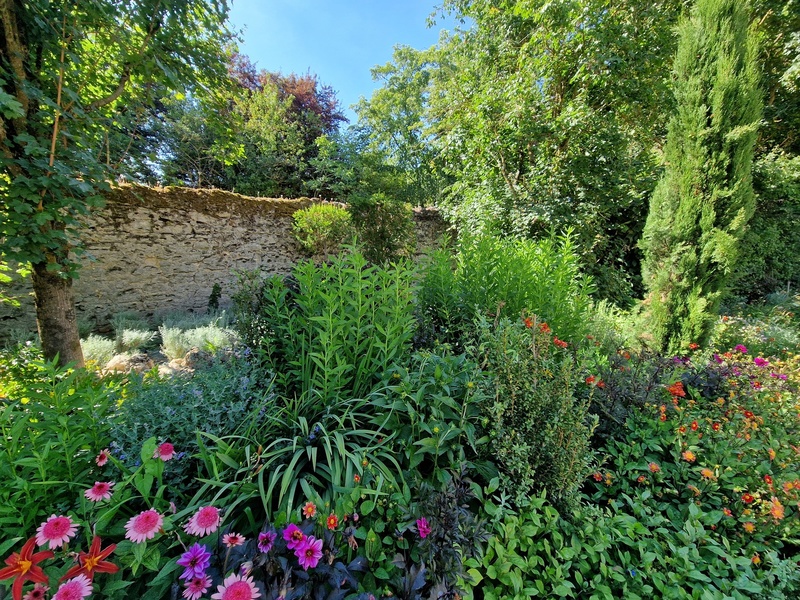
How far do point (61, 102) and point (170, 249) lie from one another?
11.4 ft

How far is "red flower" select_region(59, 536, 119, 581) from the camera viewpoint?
677 mm

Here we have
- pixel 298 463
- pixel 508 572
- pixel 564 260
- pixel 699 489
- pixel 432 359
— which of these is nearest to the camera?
pixel 508 572

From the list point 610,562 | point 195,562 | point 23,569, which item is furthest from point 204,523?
point 610,562

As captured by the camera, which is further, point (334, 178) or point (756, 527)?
point (334, 178)

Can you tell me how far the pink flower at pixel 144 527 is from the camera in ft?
2.42

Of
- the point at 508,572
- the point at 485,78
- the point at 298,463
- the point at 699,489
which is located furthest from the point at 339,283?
the point at 485,78

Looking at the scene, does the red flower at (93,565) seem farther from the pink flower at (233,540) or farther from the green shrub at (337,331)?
the green shrub at (337,331)

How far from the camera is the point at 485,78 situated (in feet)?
17.7

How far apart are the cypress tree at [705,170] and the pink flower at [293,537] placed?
4.17 metres

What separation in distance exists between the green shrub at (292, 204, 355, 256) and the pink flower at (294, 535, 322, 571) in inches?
204

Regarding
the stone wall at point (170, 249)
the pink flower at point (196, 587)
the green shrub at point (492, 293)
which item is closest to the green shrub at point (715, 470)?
the green shrub at point (492, 293)

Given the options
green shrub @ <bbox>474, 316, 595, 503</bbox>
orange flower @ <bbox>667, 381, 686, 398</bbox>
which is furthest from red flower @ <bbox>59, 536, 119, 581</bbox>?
orange flower @ <bbox>667, 381, 686, 398</bbox>

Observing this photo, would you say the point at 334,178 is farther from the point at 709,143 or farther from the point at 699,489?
the point at 699,489

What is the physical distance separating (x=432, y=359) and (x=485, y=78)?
5.72 meters
